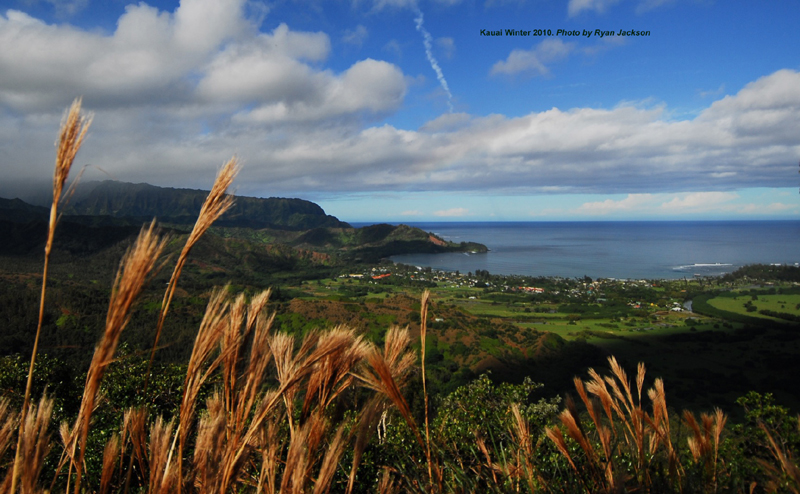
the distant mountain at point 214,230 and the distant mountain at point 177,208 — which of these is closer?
Answer: the distant mountain at point 214,230

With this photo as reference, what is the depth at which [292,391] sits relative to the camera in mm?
1485

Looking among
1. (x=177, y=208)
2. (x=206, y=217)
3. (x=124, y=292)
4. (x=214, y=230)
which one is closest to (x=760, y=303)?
(x=206, y=217)

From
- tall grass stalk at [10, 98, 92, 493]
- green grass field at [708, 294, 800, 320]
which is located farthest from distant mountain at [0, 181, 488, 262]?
green grass field at [708, 294, 800, 320]

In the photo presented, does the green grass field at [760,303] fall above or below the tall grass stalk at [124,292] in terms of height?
below

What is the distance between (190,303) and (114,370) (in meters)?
25.0

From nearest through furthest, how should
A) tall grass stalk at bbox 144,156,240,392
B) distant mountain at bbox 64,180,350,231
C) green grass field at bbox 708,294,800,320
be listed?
tall grass stalk at bbox 144,156,240,392
green grass field at bbox 708,294,800,320
distant mountain at bbox 64,180,350,231

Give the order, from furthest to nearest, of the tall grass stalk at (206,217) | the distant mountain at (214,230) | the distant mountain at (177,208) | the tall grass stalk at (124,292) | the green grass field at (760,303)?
the distant mountain at (177,208) < the distant mountain at (214,230) < the green grass field at (760,303) < the tall grass stalk at (206,217) < the tall grass stalk at (124,292)

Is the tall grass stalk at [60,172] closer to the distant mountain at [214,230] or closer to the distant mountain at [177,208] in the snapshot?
the distant mountain at [214,230]

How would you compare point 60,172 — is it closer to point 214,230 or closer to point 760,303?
point 760,303

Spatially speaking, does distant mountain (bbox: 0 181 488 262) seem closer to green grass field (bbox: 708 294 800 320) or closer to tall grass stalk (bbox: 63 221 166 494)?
tall grass stalk (bbox: 63 221 166 494)

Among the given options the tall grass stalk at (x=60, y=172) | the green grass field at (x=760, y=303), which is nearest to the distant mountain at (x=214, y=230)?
the tall grass stalk at (x=60, y=172)

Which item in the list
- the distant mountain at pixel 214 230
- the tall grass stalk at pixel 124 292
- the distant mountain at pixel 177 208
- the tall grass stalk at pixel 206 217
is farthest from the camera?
the distant mountain at pixel 177 208

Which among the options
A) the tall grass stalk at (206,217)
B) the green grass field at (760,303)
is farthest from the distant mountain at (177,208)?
the tall grass stalk at (206,217)

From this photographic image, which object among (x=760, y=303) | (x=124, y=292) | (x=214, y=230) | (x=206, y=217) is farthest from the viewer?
(x=214, y=230)
